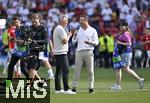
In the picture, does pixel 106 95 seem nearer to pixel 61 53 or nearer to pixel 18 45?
pixel 61 53

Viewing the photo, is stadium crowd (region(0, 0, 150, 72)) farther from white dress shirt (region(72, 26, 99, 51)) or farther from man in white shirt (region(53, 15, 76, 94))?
man in white shirt (region(53, 15, 76, 94))

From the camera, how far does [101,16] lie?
40.9 m

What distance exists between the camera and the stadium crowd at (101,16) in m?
37.5

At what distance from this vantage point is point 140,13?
4069 centimetres

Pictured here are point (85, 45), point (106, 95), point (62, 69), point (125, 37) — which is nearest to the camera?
point (106, 95)

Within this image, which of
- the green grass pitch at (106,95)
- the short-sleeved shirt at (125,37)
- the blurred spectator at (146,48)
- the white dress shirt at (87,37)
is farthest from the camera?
the blurred spectator at (146,48)

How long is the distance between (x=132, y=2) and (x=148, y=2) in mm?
957

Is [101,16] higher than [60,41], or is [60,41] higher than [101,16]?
[101,16]

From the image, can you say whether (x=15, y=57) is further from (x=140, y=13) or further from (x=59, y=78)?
(x=140, y=13)

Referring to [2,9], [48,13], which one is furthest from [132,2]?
[2,9]
